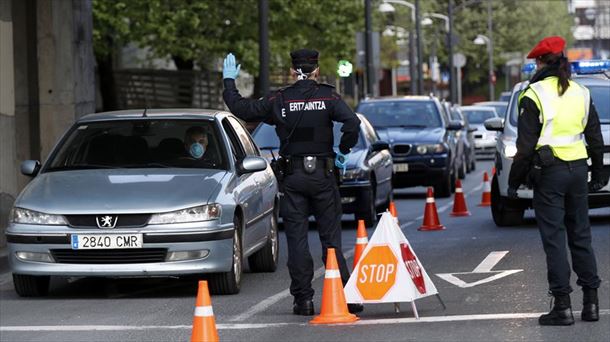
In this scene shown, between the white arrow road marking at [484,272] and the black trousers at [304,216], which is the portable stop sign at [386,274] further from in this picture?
the white arrow road marking at [484,272]

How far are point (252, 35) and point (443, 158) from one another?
21.0m

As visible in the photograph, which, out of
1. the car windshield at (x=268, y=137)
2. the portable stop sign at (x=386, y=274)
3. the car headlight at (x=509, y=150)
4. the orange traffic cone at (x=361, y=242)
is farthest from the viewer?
the car windshield at (x=268, y=137)

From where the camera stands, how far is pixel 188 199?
13148 millimetres

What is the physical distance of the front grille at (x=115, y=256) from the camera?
13016 mm

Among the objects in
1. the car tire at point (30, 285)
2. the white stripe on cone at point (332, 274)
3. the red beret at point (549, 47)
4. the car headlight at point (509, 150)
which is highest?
the red beret at point (549, 47)

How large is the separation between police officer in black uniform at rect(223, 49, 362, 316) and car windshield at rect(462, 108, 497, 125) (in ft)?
120

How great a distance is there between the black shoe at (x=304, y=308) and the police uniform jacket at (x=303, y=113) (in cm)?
101

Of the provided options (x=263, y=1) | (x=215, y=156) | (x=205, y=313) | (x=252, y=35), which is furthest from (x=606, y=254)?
(x=252, y=35)

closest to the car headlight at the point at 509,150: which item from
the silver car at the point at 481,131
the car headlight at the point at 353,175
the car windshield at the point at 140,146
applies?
the car headlight at the point at 353,175

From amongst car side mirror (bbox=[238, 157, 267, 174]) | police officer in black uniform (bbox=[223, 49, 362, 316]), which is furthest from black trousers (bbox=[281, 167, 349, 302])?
car side mirror (bbox=[238, 157, 267, 174])

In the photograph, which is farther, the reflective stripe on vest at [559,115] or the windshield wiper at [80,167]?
the windshield wiper at [80,167]

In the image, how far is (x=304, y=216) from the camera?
11805 mm

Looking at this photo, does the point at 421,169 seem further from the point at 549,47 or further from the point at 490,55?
the point at 490,55

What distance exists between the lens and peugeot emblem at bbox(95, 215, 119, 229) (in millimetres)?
13016
